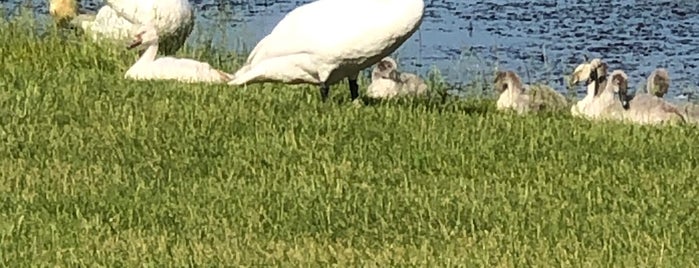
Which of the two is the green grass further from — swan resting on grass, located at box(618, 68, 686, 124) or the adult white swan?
swan resting on grass, located at box(618, 68, 686, 124)

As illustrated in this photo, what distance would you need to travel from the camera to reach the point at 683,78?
14086 mm

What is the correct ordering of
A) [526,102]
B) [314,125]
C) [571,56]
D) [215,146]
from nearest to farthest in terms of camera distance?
[215,146]
[314,125]
[526,102]
[571,56]

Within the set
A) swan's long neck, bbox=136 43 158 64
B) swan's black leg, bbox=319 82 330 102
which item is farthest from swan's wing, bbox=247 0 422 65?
swan's long neck, bbox=136 43 158 64

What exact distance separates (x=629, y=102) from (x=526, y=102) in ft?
3.05

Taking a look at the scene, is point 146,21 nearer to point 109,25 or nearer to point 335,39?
point 109,25

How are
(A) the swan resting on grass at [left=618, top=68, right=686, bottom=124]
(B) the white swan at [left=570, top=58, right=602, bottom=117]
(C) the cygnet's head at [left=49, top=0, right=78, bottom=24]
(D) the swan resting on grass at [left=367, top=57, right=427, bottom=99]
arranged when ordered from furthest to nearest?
(C) the cygnet's head at [left=49, top=0, right=78, bottom=24] < (B) the white swan at [left=570, top=58, right=602, bottom=117] < (D) the swan resting on grass at [left=367, top=57, right=427, bottom=99] < (A) the swan resting on grass at [left=618, top=68, right=686, bottom=124]

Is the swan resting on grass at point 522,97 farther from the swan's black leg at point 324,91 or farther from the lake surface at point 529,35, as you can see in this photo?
the swan's black leg at point 324,91

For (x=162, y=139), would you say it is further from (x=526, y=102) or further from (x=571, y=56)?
(x=571, y=56)

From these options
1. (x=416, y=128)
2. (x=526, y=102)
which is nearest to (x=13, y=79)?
(x=416, y=128)

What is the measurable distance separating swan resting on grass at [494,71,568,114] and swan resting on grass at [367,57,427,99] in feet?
1.78

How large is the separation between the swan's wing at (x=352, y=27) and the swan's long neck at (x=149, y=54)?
2.80 m

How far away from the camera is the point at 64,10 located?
1491cm

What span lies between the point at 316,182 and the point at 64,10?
8545 mm

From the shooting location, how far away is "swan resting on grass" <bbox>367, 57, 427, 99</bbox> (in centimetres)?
1088
